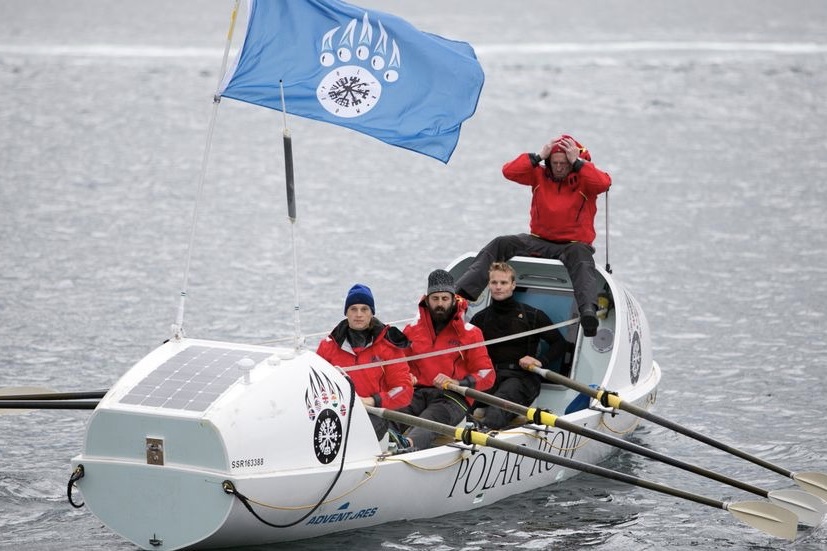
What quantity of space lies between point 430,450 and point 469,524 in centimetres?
101

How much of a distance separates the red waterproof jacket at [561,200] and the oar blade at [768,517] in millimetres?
3625

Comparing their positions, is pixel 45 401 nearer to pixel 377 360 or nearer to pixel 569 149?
pixel 377 360

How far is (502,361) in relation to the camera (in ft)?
47.6

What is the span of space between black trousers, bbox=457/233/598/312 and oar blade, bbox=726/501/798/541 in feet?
8.93

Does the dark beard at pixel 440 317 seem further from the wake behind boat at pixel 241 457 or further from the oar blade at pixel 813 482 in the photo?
the oar blade at pixel 813 482

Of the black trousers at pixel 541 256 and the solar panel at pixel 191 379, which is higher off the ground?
the black trousers at pixel 541 256

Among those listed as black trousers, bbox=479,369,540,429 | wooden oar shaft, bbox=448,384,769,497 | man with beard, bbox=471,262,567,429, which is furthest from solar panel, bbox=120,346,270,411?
man with beard, bbox=471,262,567,429

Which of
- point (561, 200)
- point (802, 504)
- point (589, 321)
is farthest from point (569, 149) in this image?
point (802, 504)

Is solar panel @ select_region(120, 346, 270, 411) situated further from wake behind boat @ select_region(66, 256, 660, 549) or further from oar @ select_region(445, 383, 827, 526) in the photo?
oar @ select_region(445, 383, 827, 526)

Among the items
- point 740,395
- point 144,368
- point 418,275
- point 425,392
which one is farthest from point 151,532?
point 418,275

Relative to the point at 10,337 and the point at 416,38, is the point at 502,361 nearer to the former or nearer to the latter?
the point at 416,38

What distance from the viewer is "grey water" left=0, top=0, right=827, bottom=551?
14234mm

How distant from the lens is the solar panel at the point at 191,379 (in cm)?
1066

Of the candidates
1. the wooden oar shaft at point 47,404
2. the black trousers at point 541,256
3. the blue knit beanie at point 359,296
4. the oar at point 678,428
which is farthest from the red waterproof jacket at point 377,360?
the black trousers at point 541,256
